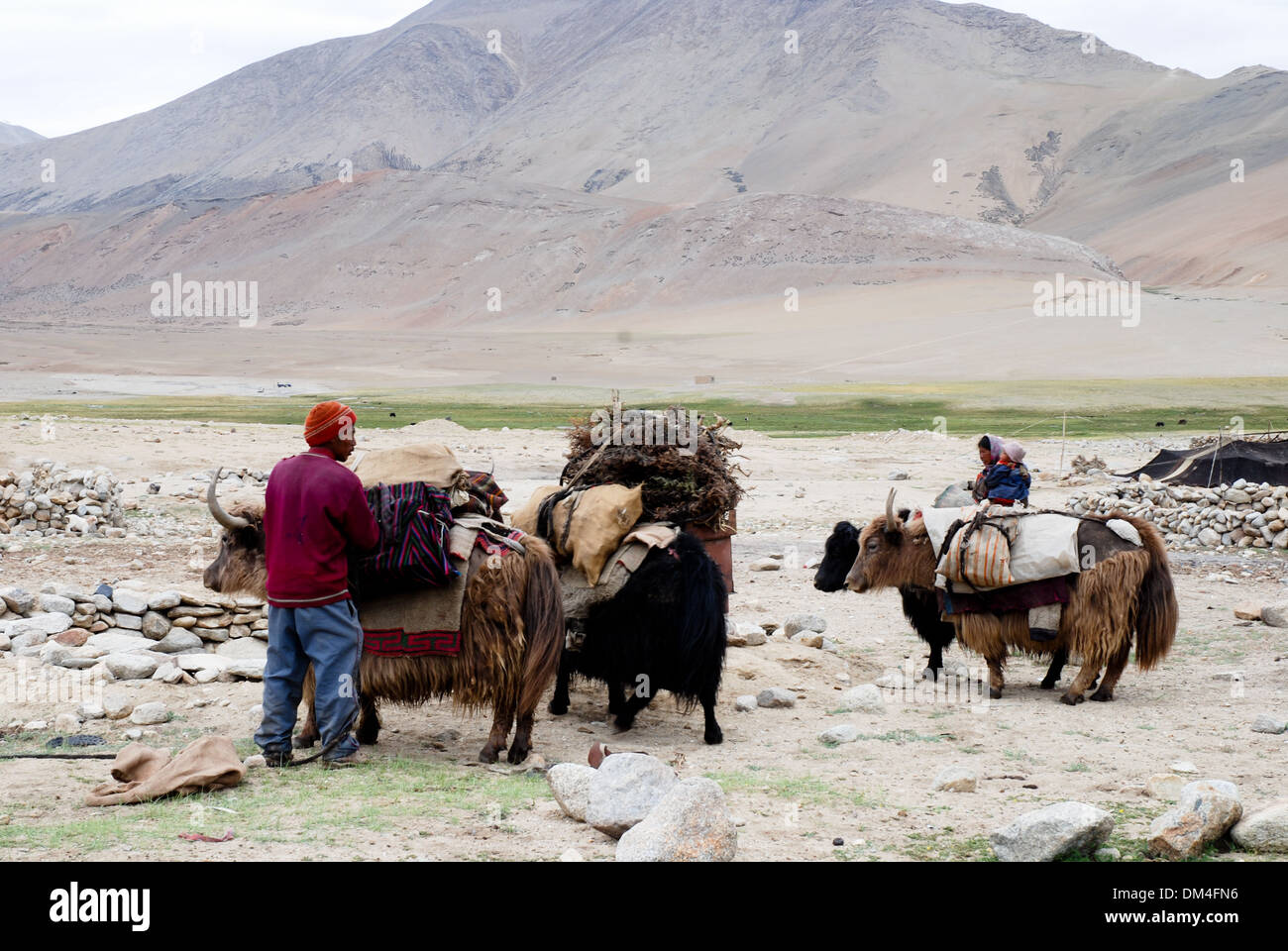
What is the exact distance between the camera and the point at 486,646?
5.57m

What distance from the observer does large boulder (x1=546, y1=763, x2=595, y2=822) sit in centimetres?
446

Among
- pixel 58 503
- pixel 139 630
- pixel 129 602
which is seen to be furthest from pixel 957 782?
pixel 58 503

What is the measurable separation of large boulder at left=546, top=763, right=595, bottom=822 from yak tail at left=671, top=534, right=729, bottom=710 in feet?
5.56

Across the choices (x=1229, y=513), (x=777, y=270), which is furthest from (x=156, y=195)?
(x=1229, y=513)

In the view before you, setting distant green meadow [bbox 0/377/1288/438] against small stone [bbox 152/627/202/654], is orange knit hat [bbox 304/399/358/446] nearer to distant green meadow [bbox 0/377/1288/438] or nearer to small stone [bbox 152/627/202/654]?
small stone [bbox 152/627/202/654]

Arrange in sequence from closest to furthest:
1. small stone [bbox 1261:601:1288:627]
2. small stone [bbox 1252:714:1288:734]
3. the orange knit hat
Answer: the orange knit hat
small stone [bbox 1252:714:1288:734]
small stone [bbox 1261:601:1288:627]

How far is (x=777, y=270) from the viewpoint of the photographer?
91.3 meters

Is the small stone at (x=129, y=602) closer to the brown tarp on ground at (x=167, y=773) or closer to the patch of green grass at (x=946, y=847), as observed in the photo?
the brown tarp on ground at (x=167, y=773)

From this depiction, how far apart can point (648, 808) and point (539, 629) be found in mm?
1468

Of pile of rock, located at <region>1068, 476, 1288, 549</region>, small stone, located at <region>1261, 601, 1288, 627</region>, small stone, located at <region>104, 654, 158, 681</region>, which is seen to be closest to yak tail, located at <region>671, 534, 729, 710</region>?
small stone, located at <region>104, 654, 158, 681</region>

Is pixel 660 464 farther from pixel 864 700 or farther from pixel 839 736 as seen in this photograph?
pixel 839 736

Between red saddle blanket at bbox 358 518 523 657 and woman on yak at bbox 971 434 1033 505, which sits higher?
woman on yak at bbox 971 434 1033 505

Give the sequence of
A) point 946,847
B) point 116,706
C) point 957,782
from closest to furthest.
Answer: point 946,847
point 957,782
point 116,706
